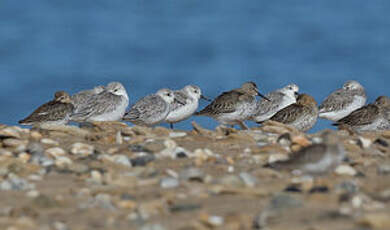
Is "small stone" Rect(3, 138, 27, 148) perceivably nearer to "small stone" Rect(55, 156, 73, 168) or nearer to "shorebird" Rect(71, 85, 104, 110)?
"small stone" Rect(55, 156, 73, 168)

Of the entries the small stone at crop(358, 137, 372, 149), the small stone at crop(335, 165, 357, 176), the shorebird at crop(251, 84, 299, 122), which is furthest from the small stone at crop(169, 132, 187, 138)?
Answer: the shorebird at crop(251, 84, 299, 122)

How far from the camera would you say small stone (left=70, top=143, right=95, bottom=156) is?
925 centimetres

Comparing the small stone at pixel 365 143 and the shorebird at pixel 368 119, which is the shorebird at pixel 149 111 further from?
the small stone at pixel 365 143

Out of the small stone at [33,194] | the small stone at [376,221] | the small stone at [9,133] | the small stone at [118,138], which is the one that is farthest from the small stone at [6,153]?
the small stone at [376,221]

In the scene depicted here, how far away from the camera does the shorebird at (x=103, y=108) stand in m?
14.9

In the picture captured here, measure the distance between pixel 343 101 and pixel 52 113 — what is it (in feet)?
25.2

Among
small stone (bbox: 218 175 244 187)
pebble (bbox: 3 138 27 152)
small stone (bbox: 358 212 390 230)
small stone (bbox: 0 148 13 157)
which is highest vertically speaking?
pebble (bbox: 3 138 27 152)

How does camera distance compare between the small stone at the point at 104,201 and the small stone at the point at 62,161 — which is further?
the small stone at the point at 62,161

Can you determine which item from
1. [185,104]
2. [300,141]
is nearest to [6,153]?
[300,141]

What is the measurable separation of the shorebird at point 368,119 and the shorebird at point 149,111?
3766 millimetres

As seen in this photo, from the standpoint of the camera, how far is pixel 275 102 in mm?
18422

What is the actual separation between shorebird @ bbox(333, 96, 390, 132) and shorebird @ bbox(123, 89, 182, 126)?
12.4 feet

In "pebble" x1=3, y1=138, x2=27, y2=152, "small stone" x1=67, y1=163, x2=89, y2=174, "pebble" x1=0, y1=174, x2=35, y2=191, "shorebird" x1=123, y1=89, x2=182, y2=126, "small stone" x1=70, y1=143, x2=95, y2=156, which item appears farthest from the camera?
"shorebird" x1=123, y1=89, x2=182, y2=126

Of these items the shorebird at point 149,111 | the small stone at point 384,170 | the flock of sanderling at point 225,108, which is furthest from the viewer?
the shorebird at point 149,111
